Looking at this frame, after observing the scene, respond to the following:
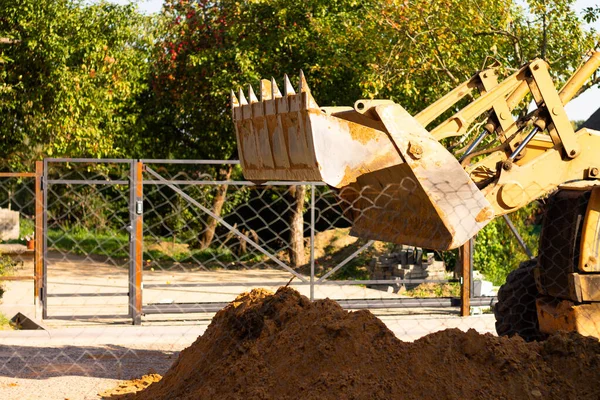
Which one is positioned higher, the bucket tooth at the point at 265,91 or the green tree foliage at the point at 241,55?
the green tree foliage at the point at 241,55

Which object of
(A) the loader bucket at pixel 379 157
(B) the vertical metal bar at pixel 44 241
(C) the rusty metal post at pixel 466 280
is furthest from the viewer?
(C) the rusty metal post at pixel 466 280

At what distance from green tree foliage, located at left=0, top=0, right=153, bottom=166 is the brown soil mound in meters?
12.0

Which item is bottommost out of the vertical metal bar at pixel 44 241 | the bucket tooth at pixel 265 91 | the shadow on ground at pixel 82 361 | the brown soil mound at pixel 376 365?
the shadow on ground at pixel 82 361

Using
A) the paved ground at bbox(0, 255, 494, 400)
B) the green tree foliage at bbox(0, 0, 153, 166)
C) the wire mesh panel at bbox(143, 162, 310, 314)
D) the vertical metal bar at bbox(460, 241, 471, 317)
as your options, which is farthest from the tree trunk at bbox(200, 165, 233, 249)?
the vertical metal bar at bbox(460, 241, 471, 317)

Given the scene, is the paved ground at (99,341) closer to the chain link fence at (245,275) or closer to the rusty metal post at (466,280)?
the chain link fence at (245,275)

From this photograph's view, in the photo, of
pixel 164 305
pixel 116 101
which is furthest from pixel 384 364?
pixel 116 101

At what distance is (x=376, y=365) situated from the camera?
4.93m

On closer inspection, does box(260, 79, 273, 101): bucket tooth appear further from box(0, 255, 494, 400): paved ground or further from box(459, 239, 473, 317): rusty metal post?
box(459, 239, 473, 317): rusty metal post

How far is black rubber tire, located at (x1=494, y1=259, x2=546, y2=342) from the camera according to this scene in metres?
6.88

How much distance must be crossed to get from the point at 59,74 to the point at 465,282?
9.62 meters

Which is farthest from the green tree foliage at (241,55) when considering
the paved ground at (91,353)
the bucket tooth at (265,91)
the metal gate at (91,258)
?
the bucket tooth at (265,91)

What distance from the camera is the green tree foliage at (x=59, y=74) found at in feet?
54.4

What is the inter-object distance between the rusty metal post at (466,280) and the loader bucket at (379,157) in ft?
18.9

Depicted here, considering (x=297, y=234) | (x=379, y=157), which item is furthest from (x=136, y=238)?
(x=297, y=234)
